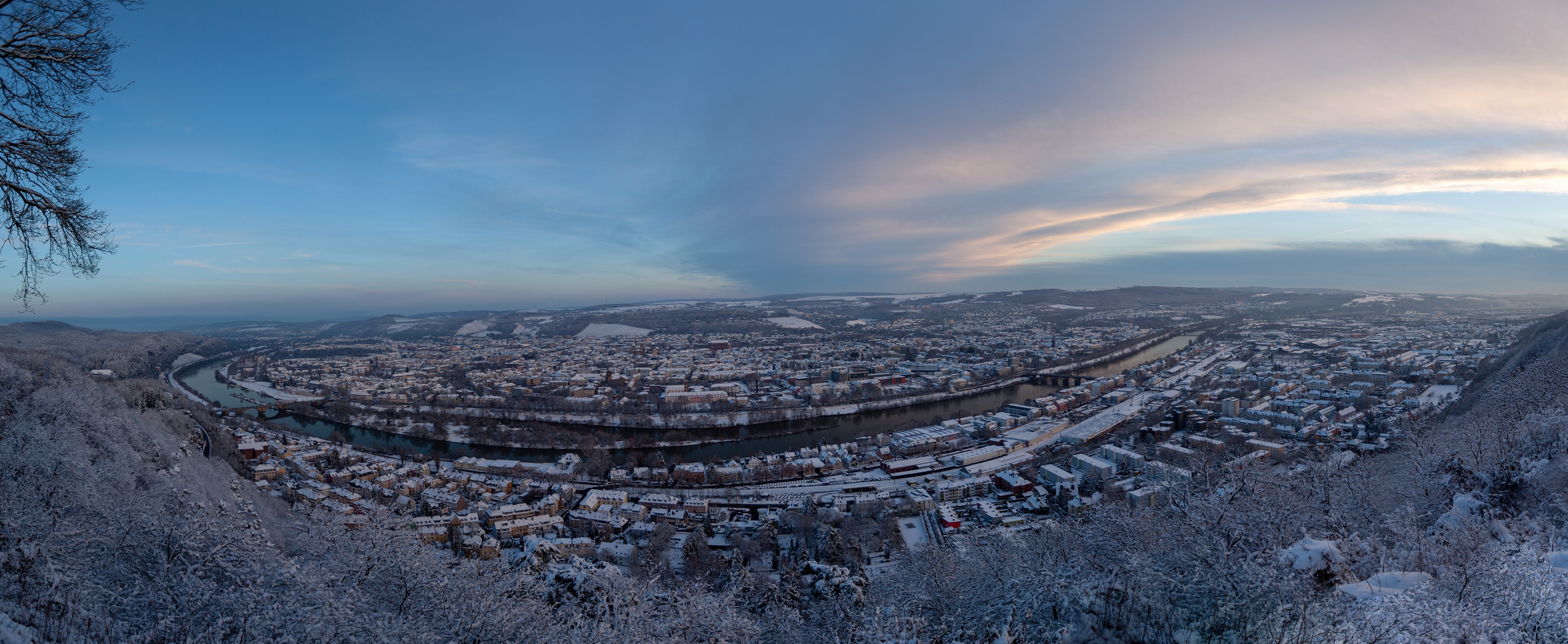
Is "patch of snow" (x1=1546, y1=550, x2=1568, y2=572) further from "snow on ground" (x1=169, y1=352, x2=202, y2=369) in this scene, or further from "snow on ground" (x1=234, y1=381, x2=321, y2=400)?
"snow on ground" (x1=169, y1=352, x2=202, y2=369)

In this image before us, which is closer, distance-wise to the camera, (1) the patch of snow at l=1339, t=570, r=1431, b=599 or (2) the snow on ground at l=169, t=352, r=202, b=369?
(1) the patch of snow at l=1339, t=570, r=1431, b=599

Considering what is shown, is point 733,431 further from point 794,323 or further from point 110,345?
point 110,345

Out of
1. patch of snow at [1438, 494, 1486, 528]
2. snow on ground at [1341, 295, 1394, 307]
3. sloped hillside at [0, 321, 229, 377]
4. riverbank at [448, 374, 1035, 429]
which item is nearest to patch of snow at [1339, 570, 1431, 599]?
patch of snow at [1438, 494, 1486, 528]

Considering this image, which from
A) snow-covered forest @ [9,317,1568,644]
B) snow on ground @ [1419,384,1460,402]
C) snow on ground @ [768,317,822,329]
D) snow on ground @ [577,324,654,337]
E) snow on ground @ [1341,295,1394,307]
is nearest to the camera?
snow-covered forest @ [9,317,1568,644]

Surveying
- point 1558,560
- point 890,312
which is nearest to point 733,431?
point 1558,560

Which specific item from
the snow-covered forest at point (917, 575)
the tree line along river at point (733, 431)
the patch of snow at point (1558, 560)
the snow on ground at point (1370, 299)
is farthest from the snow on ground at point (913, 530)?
the snow on ground at point (1370, 299)

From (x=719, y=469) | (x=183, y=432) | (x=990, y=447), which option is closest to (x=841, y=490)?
(x=719, y=469)

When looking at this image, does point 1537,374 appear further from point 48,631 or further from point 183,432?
point 183,432
